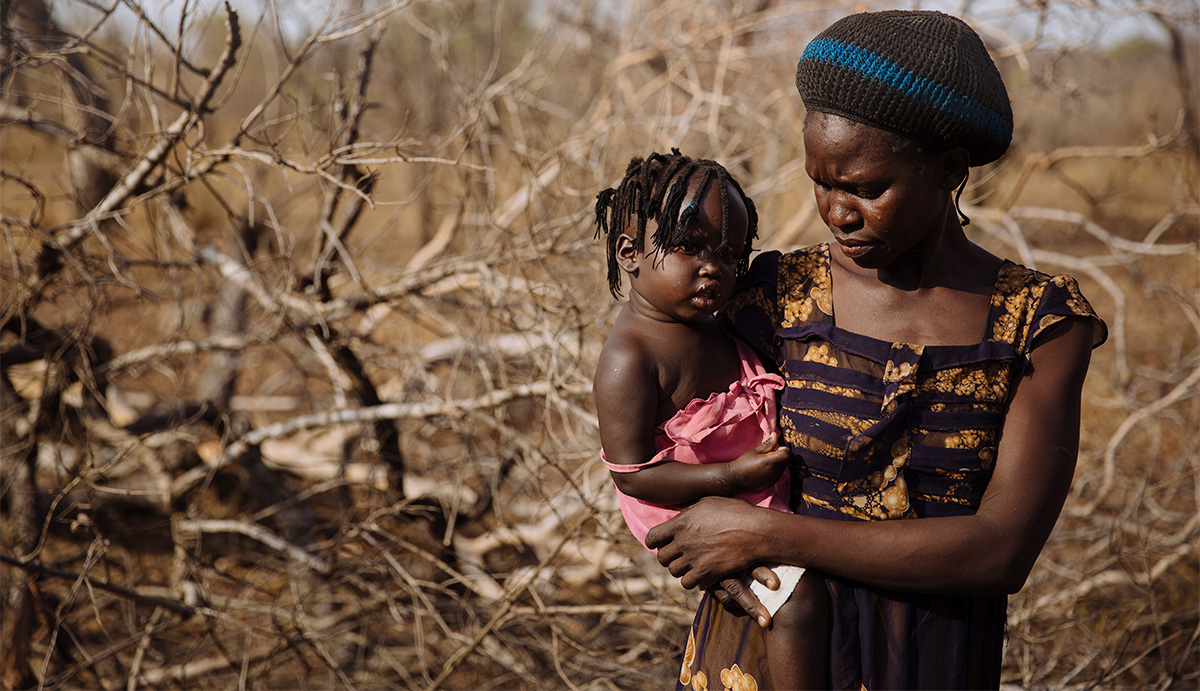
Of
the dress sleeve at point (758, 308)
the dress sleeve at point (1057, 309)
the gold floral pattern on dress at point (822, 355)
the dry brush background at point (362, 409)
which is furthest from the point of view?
the dry brush background at point (362, 409)

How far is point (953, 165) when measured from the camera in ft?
4.16

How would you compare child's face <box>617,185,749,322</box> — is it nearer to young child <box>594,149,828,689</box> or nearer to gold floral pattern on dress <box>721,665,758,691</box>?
young child <box>594,149,828,689</box>

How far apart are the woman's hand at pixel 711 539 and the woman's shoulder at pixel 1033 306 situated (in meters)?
0.45

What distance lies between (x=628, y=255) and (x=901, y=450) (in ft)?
1.87

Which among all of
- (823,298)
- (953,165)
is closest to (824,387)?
(823,298)

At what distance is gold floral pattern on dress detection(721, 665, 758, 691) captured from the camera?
1405mm

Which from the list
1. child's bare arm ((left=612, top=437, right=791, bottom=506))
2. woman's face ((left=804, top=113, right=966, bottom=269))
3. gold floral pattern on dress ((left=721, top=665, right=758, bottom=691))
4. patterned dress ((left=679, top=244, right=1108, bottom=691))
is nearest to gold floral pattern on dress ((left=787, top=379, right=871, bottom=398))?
patterned dress ((left=679, top=244, right=1108, bottom=691))

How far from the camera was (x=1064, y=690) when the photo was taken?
2.70 metres

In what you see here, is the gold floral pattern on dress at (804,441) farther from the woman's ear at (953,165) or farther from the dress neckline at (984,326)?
the woman's ear at (953,165)

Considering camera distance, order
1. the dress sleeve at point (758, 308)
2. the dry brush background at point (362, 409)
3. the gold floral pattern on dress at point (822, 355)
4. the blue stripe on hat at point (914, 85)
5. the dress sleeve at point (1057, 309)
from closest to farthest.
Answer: the blue stripe on hat at point (914, 85)
the dress sleeve at point (1057, 309)
the gold floral pattern on dress at point (822, 355)
the dress sleeve at point (758, 308)
the dry brush background at point (362, 409)

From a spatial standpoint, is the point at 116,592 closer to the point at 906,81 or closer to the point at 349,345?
the point at 349,345

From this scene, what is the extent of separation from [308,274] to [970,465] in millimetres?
2689

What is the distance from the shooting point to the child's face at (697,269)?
1.46 metres

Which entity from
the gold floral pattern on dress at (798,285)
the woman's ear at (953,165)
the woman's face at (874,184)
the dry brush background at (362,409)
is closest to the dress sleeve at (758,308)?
the gold floral pattern on dress at (798,285)
